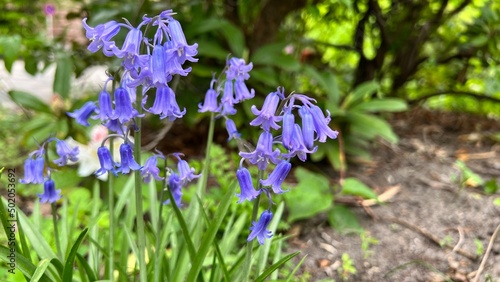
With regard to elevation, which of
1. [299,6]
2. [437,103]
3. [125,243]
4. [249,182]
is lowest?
[437,103]

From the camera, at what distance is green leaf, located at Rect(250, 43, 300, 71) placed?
3076 mm

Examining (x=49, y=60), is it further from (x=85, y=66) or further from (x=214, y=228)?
(x=214, y=228)

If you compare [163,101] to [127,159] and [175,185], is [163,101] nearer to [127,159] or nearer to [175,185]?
[127,159]

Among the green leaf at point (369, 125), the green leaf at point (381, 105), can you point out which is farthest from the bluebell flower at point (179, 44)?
the green leaf at point (381, 105)

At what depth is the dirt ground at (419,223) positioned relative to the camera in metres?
2.21

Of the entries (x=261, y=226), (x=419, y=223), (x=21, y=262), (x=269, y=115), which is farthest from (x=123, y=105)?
(x=419, y=223)

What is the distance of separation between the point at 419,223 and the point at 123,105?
6.18 ft

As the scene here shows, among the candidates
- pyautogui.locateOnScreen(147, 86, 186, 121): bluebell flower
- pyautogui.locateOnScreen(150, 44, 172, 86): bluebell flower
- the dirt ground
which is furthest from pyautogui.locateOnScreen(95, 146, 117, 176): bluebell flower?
the dirt ground

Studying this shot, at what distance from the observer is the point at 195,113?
339 centimetres

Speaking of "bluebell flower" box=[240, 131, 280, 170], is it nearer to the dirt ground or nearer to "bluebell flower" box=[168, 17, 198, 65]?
"bluebell flower" box=[168, 17, 198, 65]

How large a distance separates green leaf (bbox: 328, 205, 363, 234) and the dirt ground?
0.04 metres

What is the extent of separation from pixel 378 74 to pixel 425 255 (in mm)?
1888

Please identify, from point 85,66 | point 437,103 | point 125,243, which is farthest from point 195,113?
point 437,103

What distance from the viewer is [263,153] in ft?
3.97
